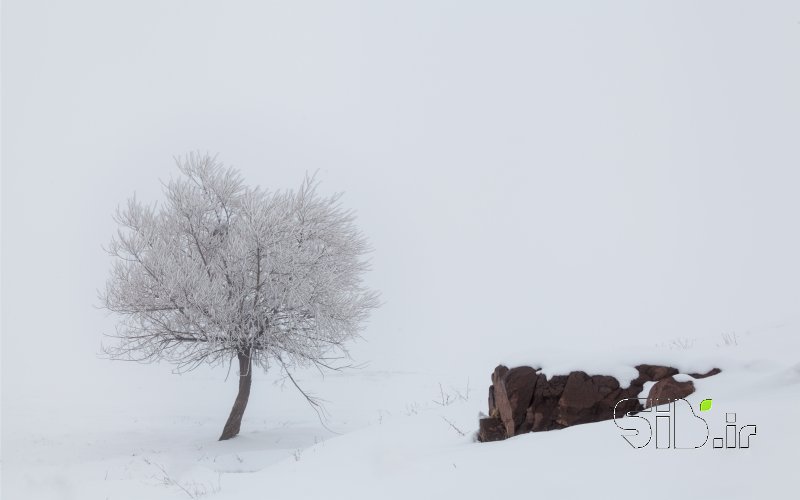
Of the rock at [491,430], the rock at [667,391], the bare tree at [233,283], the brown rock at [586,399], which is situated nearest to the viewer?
the rock at [667,391]

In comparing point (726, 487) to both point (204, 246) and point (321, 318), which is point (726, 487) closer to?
point (321, 318)

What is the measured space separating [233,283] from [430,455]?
9.57 meters

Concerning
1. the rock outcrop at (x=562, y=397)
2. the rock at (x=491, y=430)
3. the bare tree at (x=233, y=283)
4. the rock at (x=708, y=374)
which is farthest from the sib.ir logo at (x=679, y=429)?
the bare tree at (x=233, y=283)

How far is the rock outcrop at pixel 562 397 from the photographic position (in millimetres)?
6863

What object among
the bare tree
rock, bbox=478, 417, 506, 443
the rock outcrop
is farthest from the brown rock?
the bare tree

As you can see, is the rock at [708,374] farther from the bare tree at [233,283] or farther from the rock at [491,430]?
the bare tree at [233,283]

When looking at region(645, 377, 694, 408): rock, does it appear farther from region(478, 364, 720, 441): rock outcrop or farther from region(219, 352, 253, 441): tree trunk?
region(219, 352, 253, 441): tree trunk

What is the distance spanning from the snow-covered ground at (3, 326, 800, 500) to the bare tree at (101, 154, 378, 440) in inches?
94.4

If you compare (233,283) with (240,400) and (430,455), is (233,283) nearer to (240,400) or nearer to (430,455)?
(240,400)

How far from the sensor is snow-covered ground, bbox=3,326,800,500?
4.07m

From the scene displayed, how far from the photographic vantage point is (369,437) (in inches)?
345

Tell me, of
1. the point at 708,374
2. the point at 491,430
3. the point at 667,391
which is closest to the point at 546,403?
the point at 491,430

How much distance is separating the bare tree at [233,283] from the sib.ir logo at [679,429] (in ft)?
32.4

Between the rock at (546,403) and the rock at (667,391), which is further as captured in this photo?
the rock at (546,403)
